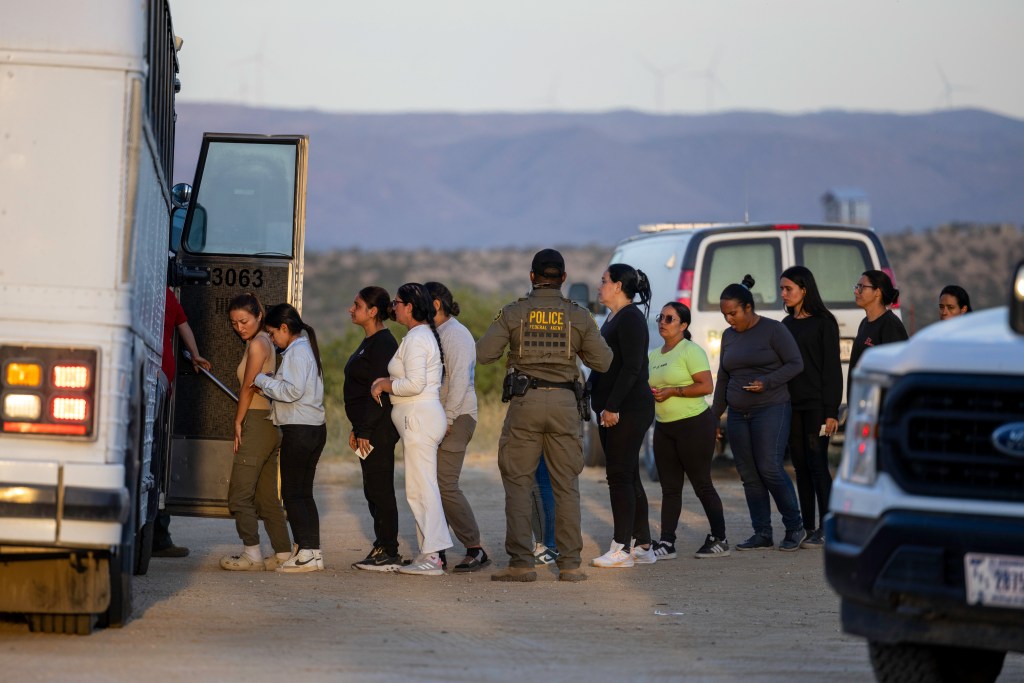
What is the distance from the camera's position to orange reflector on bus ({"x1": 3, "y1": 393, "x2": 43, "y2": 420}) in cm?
658

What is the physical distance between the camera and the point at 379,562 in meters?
10.5

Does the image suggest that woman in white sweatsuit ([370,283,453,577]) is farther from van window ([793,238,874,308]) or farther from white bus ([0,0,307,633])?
van window ([793,238,874,308])

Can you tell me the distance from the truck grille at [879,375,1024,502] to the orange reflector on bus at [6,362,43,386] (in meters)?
3.40

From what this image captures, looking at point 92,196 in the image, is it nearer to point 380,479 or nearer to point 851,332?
point 380,479

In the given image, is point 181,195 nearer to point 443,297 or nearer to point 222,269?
point 222,269

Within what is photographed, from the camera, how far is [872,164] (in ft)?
511

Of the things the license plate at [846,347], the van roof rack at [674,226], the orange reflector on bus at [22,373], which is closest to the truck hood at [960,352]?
the orange reflector on bus at [22,373]

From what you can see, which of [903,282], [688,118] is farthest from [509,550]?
[688,118]

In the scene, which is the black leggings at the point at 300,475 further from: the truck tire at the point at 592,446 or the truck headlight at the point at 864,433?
the truck tire at the point at 592,446

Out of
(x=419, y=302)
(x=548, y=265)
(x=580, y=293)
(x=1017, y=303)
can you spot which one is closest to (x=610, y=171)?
(x=580, y=293)

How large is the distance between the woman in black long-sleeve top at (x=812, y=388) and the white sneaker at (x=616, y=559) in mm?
1579

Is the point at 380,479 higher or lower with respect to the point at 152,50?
lower

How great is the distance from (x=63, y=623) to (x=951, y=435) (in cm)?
413

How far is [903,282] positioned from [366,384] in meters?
47.4
